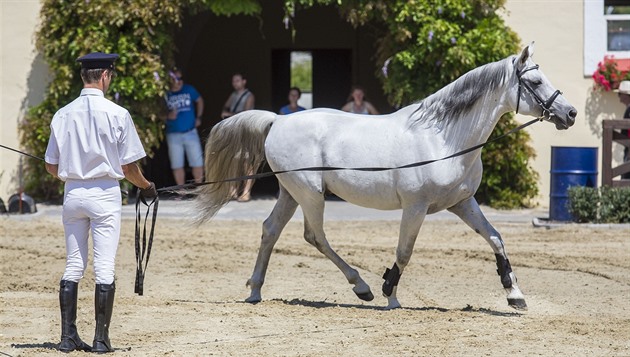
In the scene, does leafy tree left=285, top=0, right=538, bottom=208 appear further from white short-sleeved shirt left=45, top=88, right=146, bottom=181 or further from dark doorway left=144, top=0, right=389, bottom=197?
white short-sleeved shirt left=45, top=88, right=146, bottom=181

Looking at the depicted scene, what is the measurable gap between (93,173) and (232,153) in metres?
2.65

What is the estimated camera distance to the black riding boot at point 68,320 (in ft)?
21.9

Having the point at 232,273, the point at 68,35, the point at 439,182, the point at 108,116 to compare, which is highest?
the point at 68,35

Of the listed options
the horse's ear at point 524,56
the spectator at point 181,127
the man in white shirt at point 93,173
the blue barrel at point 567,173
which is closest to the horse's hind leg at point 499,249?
the horse's ear at point 524,56

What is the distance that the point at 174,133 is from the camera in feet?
53.1

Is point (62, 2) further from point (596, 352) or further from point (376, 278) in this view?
point (596, 352)

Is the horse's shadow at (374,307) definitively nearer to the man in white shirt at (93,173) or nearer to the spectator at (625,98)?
the man in white shirt at (93,173)

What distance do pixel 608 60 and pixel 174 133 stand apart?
20.6 feet

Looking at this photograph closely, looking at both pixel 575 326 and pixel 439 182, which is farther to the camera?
pixel 439 182

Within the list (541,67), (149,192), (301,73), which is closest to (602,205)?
(541,67)

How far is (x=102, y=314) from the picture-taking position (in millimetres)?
6660

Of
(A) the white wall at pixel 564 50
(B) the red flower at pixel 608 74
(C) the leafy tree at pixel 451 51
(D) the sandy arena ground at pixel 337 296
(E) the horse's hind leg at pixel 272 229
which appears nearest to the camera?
(D) the sandy arena ground at pixel 337 296

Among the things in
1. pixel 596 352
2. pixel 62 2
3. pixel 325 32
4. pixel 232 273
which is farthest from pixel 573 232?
pixel 325 32

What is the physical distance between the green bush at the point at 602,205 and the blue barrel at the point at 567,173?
336mm
